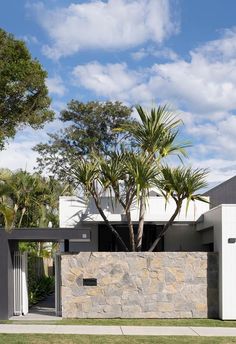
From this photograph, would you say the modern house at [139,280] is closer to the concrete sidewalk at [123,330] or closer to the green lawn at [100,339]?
the concrete sidewalk at [123,330]

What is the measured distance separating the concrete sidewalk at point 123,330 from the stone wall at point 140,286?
1882 mm

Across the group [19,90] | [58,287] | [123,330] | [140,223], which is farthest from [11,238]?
[19,90]

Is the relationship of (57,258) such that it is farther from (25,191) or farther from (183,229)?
(25,191)

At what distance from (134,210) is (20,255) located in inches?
181

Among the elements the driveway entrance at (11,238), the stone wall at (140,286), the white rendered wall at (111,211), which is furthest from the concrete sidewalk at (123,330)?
the white rendered wall at (111,211)

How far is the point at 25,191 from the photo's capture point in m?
28.9

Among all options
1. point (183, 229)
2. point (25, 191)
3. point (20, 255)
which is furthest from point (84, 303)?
point (25, 191)

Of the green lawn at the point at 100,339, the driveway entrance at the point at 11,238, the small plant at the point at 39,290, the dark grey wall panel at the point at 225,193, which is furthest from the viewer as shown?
the dark grey wall panel at the point at 225,193

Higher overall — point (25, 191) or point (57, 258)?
point (25, 191)

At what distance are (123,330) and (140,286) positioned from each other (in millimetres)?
2698

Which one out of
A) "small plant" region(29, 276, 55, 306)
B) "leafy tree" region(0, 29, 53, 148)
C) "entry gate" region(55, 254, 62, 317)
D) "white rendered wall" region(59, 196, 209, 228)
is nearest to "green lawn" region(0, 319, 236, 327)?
"entry gate" region(55, 254, 62, 317)

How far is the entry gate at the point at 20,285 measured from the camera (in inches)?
679

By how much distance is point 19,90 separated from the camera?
1956cm

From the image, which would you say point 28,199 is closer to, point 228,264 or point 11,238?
point 11,238
